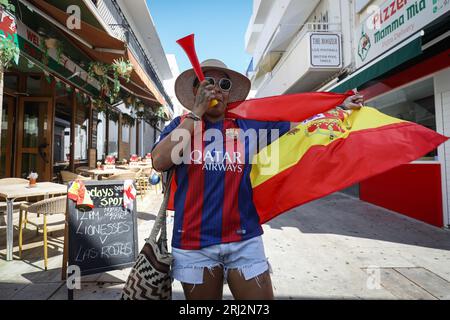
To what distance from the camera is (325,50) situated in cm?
1085

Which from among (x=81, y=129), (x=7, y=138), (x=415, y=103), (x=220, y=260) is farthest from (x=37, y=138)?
(x=415, y=103)

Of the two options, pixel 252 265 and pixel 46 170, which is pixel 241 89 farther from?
pixel 46 170

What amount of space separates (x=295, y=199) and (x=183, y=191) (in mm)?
792

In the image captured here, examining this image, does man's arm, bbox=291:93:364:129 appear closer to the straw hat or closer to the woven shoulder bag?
the straw hat

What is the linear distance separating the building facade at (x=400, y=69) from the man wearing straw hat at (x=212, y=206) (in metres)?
5.50

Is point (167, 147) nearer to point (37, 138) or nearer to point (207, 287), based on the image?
point (207, 287)

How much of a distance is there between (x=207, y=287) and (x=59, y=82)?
8.42 metres

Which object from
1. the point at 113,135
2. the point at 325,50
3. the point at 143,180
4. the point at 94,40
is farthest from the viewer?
the point at 113,135

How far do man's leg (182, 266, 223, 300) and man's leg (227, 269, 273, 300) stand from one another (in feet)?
0.27

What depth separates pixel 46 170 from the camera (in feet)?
26.4

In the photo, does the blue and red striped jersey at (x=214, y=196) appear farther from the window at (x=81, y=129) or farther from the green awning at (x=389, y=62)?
the window at (x=81, y=129)
